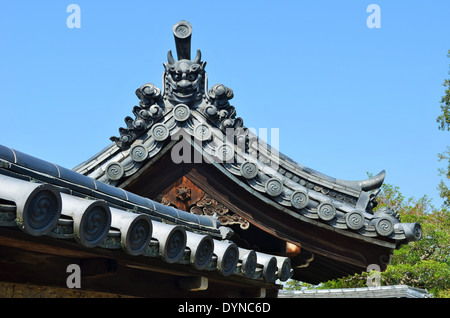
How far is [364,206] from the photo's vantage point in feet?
22.8

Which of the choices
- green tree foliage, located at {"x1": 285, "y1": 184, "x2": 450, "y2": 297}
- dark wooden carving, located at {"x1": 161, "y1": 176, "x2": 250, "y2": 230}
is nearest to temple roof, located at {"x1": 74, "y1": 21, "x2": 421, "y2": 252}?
dark wooden carving, located at {"x1": 161, "y1": 176, "x2": 250, "y2": 230}

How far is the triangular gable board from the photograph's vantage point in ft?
21.9

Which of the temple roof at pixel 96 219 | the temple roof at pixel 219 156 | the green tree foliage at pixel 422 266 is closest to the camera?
the temple roof at pixel 96 219

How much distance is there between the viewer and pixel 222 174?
694 centimetres

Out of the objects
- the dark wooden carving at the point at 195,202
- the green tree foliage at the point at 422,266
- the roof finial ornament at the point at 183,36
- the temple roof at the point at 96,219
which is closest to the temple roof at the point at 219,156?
the roof finial ornament at the point at 183,36

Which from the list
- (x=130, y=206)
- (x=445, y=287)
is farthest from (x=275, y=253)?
(x=445, y=287)

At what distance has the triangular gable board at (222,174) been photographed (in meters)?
6.68

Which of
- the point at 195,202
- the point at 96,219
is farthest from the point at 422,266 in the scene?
the point at 96,219

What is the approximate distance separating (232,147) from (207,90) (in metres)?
0.93

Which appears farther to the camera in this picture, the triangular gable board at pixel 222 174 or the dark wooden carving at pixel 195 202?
the dark wooden carving at pixel 195 202

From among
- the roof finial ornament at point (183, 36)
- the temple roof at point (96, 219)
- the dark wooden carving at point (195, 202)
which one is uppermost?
the roof finial ornament at point (183, 36)

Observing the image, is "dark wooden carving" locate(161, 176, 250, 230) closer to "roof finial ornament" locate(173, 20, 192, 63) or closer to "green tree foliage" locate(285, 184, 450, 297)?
"roof finial ornament" locate(173, 20, 192, 63)

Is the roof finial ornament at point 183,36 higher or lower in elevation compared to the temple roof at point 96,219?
higher

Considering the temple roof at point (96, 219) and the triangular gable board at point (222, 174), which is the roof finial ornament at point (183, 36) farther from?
the temple roof at point (96, 219)
